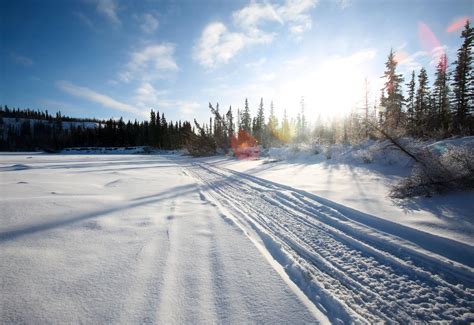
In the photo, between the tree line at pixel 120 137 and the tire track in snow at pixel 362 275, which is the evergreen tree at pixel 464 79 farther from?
the tree line at pixel 120 137

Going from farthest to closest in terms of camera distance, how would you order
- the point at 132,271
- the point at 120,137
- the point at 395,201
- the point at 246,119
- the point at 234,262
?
1. the point at 120,137
2. the point at 246,119
3. the point at 395,201
4. the point at 234,262
5. the point at 132,271

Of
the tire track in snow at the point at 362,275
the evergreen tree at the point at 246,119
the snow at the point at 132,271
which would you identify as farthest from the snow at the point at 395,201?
the evergreen tree at the point at 246,119

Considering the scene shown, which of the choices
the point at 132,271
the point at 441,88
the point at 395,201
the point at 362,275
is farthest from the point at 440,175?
the point at 441,88

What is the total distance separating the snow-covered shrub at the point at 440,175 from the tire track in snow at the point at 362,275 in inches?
80.0

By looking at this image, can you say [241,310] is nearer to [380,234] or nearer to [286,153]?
[380,234]

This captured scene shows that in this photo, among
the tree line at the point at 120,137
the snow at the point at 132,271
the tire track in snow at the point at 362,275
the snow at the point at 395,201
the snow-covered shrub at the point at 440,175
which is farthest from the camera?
the tree line at the point at 120,137

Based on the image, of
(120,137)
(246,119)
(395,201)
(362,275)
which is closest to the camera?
(362,275)

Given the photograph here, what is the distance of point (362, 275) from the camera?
2049 millimetres

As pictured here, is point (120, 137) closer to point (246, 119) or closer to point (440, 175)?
point (246, 119)

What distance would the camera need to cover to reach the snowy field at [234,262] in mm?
1528

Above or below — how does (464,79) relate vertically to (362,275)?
above

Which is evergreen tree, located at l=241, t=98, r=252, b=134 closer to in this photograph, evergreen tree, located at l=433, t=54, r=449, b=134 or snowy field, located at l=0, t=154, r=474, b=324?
evergreen tree, located at l=433, t=54, r=449, b=134

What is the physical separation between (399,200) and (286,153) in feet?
34.5

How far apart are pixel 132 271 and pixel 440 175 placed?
5.62 metres
